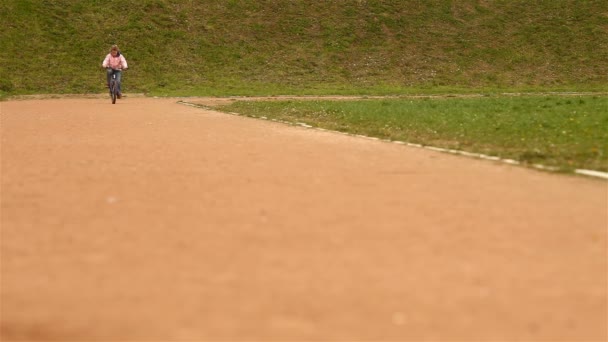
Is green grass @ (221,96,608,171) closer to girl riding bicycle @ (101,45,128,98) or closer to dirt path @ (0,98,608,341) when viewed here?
dirt path @ (0,98,608,341)

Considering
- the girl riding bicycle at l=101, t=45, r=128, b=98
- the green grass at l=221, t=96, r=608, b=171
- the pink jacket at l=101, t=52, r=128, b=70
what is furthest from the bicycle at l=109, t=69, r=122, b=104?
the green grass at l=221, t=96, r=608, b=171

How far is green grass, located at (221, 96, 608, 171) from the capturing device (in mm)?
15391

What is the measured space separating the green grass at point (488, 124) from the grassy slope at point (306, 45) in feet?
53.8

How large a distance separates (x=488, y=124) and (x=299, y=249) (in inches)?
538

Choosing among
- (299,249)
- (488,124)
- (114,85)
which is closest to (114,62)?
(114,85)

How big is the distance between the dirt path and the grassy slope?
31037 millimetres

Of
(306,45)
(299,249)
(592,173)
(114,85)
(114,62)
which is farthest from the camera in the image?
(306,45)

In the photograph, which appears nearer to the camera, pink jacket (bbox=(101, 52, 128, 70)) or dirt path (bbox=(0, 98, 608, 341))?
dirt path (bbox=(0, 98, 608, 341))

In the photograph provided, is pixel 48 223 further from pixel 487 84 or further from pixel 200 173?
pixel 487 84

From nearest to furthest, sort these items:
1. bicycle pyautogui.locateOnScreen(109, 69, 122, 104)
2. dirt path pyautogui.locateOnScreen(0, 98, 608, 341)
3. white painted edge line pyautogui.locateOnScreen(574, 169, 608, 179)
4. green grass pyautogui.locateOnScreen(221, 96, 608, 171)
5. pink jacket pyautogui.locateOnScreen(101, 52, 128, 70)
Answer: dirt path pyautogui.locateOnScreen(0, 98, 608, 341) → white painted edge line pyautogui.locateOnScreen(574, 169, 608, 179) → green grass pyautogui.locateOnScreen(221, 96, 608, 171) → pink jacket pyautogui.locateOnScreen(101, 52, 128, 70) → bicycle pyautogui.locateOnScreen(109, 69, 122, 104)

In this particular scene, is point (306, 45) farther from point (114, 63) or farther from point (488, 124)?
point (488, 124)

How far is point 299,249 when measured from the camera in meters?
8.02

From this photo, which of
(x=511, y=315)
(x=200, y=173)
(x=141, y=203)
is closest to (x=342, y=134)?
(x=200, y=173)

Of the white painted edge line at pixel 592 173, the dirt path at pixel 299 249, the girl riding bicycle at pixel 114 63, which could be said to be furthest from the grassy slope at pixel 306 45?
the white painted edge line at pixel 592 173
